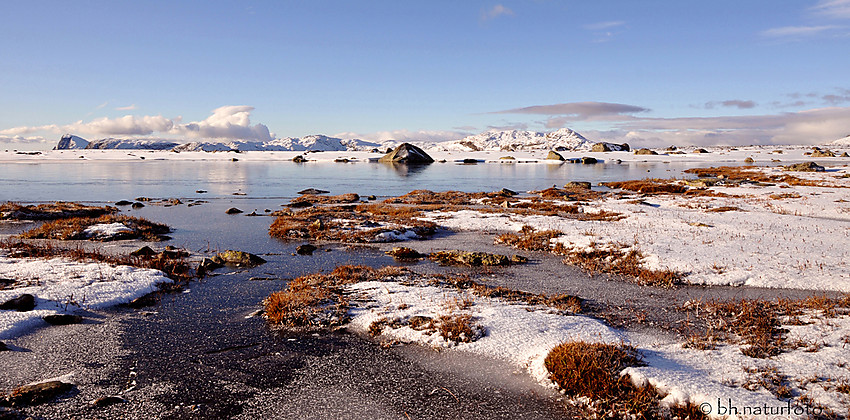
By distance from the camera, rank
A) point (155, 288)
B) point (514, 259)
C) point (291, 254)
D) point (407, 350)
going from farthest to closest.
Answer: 1. point (291, 254)
2. point (514, 259)
3. point (155, 288)
4. point (407, 350)

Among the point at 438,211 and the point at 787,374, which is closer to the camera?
the point at 787,374

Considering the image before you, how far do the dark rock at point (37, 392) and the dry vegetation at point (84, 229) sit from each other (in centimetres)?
1762

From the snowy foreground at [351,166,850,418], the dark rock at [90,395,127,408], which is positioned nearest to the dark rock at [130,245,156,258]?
the snowy foreground at [351,166,850,418]

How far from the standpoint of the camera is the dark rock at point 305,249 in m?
21.6

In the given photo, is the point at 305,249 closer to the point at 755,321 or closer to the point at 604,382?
the point at 604,382

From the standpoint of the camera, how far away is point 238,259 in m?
19.2

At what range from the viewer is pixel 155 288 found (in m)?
14.9

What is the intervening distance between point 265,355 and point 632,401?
25.2 feet

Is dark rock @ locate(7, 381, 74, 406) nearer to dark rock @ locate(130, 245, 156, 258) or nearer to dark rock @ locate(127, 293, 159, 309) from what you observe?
dark rock @ locate(127, 293, 159, 309)

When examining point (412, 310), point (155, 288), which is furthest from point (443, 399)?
point (155, 288)

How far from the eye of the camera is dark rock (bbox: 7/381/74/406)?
7.89m

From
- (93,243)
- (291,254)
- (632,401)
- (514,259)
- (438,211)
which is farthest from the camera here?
(438,211)

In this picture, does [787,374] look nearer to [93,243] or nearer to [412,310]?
[412,310]

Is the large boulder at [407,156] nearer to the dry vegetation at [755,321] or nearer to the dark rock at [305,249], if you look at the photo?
the dark rock at [305,249]
